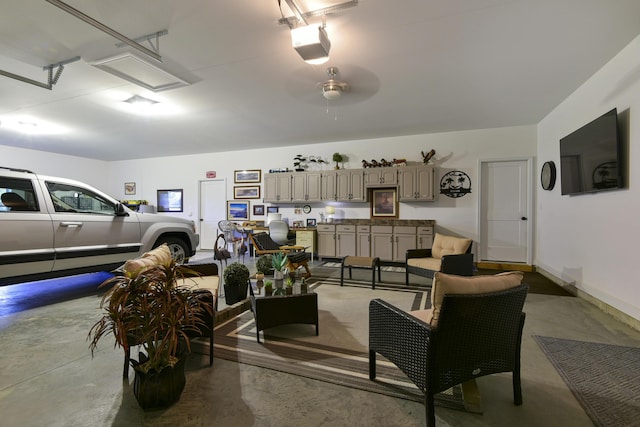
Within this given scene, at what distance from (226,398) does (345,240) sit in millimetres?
5050

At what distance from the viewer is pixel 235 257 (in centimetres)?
727

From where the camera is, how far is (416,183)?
6.29 metres

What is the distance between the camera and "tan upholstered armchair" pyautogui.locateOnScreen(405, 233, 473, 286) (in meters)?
3.76

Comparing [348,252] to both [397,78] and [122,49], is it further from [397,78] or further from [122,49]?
[122,49]

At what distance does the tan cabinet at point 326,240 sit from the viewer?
6805 millimetres

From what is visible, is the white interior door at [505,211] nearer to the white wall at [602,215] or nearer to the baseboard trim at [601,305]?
the white wall at [602,215]

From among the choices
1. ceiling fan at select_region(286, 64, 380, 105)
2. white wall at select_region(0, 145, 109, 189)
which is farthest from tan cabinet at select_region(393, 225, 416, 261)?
white wall at select_region(0, 145, 109, 189)

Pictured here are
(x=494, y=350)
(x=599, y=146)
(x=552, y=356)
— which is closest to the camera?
(x=494, y=350)

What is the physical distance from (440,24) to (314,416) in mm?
3225

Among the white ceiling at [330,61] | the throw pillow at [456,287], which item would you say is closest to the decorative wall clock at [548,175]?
the white ceiling at [330,61]

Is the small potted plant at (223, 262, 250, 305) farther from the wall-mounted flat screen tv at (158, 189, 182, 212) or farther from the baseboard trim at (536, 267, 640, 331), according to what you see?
the wall-mounted flat screen tv at (158, 189, 182, 212)

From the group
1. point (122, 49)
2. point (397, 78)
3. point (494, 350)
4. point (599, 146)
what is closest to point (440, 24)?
point (397, 78)

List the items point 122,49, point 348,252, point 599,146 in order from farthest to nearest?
point 348,252 → point 599,146 → point 122,49

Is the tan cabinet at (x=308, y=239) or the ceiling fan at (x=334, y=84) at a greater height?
the ceiling fan at (x=334, y=84)
